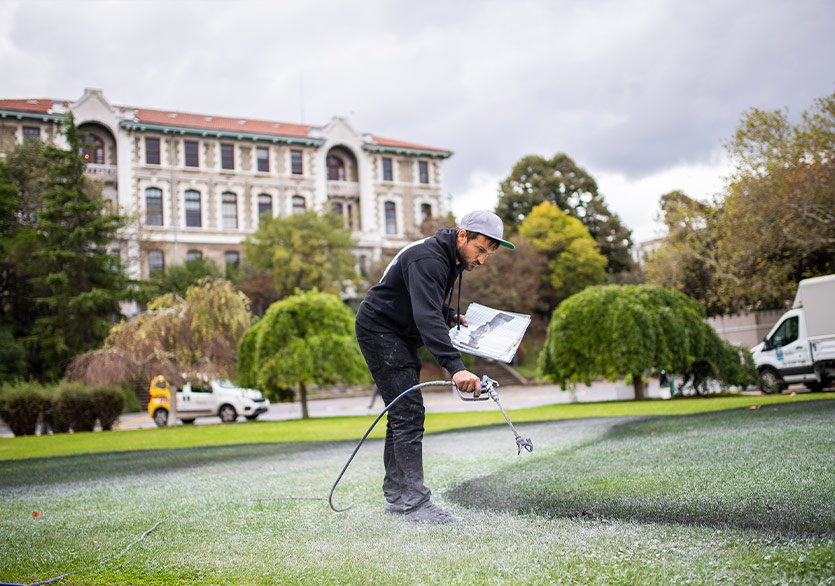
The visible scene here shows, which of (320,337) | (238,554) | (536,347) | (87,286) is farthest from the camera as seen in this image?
(536,347)

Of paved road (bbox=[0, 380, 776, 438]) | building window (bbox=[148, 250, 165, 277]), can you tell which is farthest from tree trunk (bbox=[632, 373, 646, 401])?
building window (bbox=[148, 250, 165, 277])

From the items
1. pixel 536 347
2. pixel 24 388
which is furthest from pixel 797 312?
pixel 536 347

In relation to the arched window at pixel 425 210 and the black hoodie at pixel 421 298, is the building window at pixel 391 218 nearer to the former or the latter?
the arched window at pixel 425 210

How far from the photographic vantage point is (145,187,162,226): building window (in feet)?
158

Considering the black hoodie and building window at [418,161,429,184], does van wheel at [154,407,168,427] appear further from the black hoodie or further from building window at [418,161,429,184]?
building window at [418,161,429,184]

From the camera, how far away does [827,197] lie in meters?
19.5

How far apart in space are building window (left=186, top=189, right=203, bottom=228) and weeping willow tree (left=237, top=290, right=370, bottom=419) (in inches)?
1218

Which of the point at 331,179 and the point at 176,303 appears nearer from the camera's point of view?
the point at 176,303

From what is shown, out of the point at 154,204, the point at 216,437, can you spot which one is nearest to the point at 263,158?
the point at 154,204

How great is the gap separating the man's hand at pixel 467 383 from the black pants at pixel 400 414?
62 cm

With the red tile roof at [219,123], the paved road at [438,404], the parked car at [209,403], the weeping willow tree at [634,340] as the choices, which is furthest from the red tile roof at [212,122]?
the weeping willow tree at [634,340]

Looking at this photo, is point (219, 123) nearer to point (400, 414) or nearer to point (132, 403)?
point (132, 403)

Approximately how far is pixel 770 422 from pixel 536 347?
39267 mm

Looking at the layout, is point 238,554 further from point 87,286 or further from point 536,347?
point 536,347
